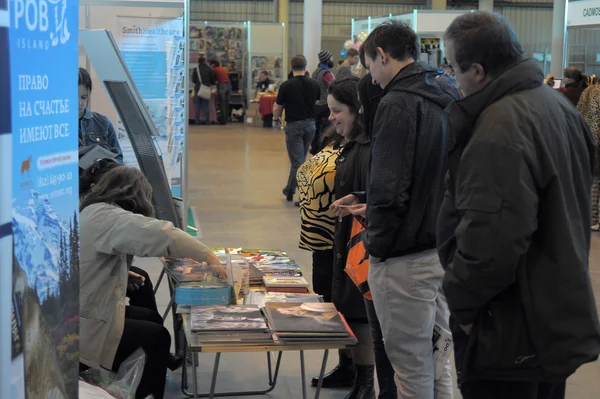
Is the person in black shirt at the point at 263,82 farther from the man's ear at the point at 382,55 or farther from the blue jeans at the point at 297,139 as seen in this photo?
the man's ear at the point at 382,55

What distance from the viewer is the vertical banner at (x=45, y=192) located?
4.76 ft

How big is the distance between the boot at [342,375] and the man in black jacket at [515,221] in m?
1.83

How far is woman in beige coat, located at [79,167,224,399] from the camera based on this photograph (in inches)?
114

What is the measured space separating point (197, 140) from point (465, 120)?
13178mm

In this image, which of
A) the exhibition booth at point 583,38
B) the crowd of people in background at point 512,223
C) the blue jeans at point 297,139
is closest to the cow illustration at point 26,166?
the crowd of people in background at point 512,223

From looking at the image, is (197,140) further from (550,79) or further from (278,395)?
(278,395)

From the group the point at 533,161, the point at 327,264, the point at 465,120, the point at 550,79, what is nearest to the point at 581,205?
the point at 533,161

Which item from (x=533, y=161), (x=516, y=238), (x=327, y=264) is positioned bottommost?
(x=327, y=264)

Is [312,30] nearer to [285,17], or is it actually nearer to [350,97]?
[285,17]

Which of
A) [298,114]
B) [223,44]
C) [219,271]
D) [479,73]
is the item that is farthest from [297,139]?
[223,44]

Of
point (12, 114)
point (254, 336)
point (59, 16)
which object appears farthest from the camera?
point (254, 336)

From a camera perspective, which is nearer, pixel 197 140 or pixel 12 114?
pixel 12 114

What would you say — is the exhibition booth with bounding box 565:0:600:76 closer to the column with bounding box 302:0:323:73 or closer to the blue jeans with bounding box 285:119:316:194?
the blue jeans with bounding box 285:119:316:194

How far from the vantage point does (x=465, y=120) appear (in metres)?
1.89
